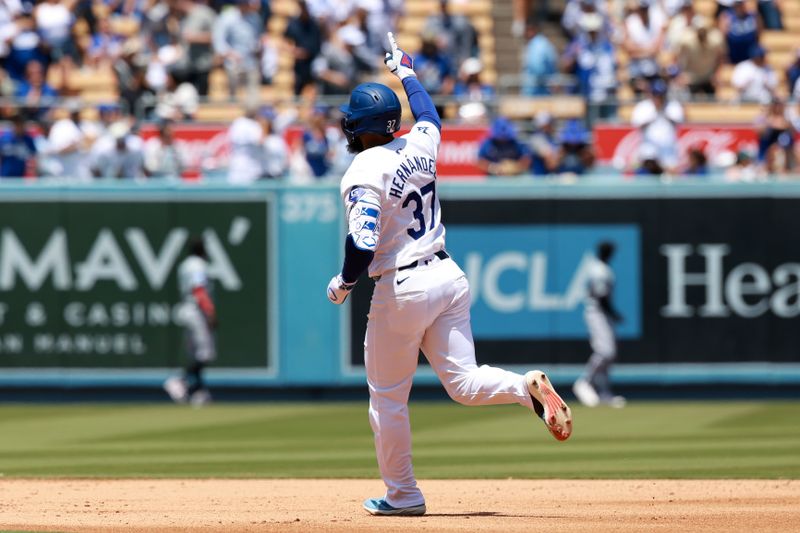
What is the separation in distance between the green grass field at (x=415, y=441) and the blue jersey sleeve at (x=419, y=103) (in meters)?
3.65

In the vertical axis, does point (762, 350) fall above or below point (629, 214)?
below

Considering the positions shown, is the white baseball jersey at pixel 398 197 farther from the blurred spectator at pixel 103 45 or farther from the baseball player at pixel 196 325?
the blurred spectator at pixel 103 45

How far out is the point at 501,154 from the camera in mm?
19953

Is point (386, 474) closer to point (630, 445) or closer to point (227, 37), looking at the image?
point (630, 445)

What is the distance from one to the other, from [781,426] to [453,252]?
534 cm

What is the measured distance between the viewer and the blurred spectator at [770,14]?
23.5m

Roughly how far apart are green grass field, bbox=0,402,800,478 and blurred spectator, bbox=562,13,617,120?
522 cm

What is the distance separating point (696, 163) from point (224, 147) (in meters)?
6.19

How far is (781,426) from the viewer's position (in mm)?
15672

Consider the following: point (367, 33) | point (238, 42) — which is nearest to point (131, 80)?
point (238, 42)

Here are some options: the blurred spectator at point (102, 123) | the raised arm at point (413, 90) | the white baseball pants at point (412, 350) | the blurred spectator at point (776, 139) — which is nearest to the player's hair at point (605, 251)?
the blurred spectator at point (776, 139)

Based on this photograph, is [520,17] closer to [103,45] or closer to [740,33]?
[740,33]

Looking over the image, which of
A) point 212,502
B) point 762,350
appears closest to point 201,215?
point 762,350

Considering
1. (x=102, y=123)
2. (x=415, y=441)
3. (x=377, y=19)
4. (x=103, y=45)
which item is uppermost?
(x=377, y=19)
